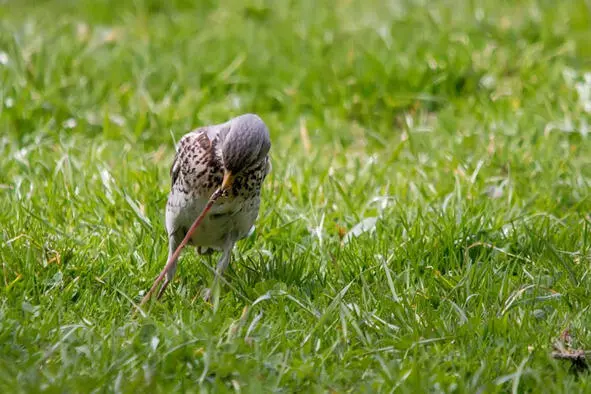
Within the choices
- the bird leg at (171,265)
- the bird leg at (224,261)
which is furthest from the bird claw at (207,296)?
the bird leg at (171,265)

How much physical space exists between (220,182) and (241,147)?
300 mm

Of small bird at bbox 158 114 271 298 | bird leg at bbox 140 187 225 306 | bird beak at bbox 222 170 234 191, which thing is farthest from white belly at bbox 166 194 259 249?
bird beak at bbox 222 170 234 191

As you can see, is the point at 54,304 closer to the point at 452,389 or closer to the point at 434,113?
the point at 452,389

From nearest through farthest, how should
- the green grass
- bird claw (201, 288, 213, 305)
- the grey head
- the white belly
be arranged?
the green grass
the grey head
bird claw (201, 288, 213, 305)
the white belly

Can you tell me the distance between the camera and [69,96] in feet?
27.0

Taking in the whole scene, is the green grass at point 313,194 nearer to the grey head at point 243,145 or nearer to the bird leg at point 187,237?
the bird leg at point 187,237

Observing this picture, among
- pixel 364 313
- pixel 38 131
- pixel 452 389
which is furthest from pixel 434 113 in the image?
pixel 452 389

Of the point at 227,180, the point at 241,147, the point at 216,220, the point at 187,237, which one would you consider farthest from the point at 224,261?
the point at 241,147

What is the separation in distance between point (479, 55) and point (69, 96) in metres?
3.28

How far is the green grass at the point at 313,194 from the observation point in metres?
4.59

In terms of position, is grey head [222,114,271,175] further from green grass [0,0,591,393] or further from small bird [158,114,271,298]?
green grass [0,0,591,393]

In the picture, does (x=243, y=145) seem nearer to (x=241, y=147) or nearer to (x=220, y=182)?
(x=241, y=147)

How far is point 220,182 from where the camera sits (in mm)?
5258

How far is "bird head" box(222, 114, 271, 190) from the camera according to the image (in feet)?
16.5
